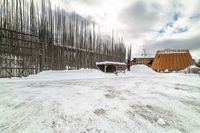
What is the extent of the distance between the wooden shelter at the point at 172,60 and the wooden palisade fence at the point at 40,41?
1738 cm

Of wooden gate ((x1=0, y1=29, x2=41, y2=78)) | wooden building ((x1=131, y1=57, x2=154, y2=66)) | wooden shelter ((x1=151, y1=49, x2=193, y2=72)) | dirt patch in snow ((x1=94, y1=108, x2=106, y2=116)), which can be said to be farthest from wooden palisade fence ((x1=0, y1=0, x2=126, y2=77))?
wooden building ((x1=131, y1=57, x2=154, y2=66))

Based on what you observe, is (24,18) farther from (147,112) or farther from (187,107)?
(187,107)

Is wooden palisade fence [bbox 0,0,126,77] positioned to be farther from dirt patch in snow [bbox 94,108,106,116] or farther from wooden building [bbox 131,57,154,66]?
wooden building [bbox 131,57,154,66]

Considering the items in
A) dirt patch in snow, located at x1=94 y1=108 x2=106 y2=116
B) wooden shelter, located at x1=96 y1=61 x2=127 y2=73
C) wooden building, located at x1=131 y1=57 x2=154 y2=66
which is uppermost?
wooden building, located at x1=131 y1=57 x2=154 y2=66

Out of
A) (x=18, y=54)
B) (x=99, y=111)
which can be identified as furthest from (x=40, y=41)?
(x=99, y=111)

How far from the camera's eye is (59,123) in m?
1.64

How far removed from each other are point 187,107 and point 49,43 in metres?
7.60

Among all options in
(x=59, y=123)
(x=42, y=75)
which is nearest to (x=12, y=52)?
(x=42, y=75)

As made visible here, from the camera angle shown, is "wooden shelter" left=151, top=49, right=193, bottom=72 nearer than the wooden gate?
No

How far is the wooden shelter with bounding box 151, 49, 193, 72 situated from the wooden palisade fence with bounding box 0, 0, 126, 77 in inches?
684

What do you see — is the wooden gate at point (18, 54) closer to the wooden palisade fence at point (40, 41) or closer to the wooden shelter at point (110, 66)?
the wooden palisade fence at point (40, 41)

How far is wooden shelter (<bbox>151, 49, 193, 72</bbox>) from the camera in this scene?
2091 cm

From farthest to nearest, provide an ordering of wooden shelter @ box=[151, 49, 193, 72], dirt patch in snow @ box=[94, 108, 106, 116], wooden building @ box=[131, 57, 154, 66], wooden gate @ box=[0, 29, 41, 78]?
1. wooden building @ box=[131, 57, 154, 66]
2. wooden shelter @ box=[151, 49, 193, 72]
3. wooden gate @ box=[0, 29, 41, 78]
4. dirt patch in snow @ box=[94, 108, 106, 116]

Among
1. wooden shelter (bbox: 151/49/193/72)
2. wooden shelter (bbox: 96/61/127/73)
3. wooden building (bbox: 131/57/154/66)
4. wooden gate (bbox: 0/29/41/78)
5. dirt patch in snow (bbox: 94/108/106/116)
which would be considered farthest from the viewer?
wooden building (bbox: 131/57/154/66)
